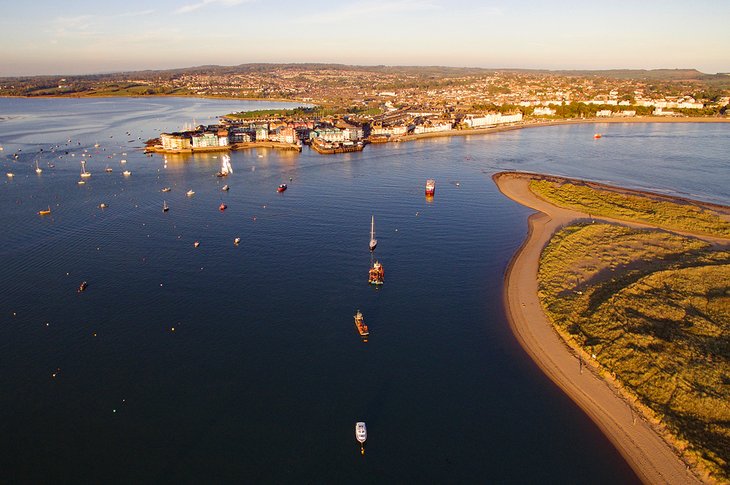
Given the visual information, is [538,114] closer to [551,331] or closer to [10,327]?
[551,331]

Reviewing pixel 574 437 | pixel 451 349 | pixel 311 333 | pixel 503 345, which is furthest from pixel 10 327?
pixel 574 437

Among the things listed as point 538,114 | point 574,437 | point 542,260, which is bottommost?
point 574,437

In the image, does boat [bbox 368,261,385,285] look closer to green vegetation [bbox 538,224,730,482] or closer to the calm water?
the calm water

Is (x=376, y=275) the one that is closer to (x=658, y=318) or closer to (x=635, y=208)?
(x=658, y=318)

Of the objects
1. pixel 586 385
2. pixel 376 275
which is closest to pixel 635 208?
pixel 376 275

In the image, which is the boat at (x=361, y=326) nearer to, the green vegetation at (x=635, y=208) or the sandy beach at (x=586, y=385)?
the sandy beach at (x=586, y=385)

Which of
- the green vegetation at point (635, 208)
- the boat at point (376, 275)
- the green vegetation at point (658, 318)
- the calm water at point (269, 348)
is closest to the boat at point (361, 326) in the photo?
the calm water at point (269, 348)

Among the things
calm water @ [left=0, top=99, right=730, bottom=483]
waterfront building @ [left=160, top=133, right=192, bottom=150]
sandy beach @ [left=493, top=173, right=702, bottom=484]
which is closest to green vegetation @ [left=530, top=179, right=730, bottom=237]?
calm water @ [left=0, top=99, right=730, bottom=483]
